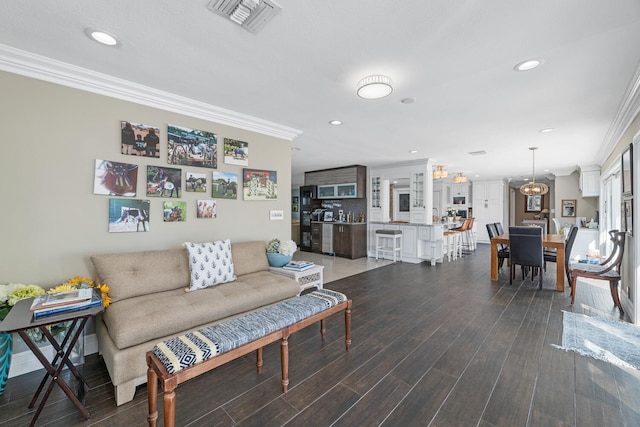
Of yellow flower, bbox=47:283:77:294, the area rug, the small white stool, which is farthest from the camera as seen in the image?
the small white stool

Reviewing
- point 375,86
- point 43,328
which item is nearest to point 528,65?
point 375,86

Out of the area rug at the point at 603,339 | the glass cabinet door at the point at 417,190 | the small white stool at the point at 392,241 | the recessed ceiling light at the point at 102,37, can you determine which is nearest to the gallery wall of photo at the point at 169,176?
the recessed ceiling light at the point at 102,37

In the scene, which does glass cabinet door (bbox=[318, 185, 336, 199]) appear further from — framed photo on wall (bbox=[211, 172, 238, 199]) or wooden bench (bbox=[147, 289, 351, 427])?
wooden bench (bbox=[147, 289, 351, 427])

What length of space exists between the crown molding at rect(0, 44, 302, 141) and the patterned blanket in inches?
93.2

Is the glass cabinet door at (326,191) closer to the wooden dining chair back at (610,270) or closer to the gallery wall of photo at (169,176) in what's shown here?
the gallery wall of photo at (169,176)

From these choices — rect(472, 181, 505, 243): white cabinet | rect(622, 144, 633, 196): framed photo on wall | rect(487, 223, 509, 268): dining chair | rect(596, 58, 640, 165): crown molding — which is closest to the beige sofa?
rect(596, 58, 640, 165): crown molding

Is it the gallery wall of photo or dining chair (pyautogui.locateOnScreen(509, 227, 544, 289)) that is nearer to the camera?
the gallery wall of photo

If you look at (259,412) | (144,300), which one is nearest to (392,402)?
(259,412)

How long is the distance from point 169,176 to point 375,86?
7.59ft

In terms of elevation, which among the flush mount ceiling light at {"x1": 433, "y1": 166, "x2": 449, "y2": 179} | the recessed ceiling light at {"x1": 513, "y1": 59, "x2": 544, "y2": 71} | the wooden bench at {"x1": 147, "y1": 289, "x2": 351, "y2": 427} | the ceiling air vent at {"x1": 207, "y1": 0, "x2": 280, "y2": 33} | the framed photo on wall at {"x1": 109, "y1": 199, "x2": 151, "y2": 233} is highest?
the recessed ceiling light at {"x1": 513, "y1": 59, "x2": 544, "y2": 71}

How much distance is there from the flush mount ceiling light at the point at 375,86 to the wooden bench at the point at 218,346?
194cm

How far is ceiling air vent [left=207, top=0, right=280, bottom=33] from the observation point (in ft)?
5.09

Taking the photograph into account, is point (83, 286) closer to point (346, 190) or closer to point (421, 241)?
point (346, 190)

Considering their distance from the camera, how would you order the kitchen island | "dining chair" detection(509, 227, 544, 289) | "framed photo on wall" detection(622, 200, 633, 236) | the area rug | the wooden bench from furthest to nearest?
the kitchen island → "dining chair" detection(509, 227, 544, 289) → "framed photo on wall" detection(622, 200, 633, 236) → the area rug → the wooden bench
